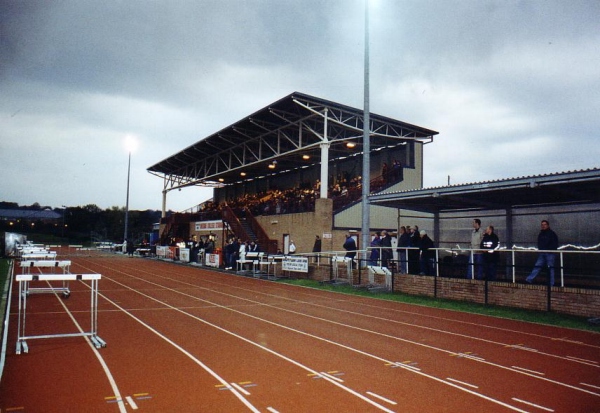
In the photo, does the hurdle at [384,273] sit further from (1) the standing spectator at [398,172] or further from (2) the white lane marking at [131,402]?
(1) the standing spectator at [398,172]

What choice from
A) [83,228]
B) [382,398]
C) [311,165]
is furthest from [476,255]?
[83,228]

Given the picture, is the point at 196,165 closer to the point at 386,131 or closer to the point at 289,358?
the point at 386,131

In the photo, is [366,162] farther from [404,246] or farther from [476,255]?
[476,255]

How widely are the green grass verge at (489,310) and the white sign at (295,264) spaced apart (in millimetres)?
3385

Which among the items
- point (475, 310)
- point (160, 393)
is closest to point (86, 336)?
point (160, 393)

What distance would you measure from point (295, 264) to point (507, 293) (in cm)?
1053

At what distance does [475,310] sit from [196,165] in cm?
4259

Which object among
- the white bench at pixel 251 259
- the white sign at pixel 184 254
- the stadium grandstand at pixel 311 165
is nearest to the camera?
the white bench at pixel 251 259

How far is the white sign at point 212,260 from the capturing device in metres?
29.1

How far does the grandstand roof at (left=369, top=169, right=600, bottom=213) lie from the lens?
12.5 meters

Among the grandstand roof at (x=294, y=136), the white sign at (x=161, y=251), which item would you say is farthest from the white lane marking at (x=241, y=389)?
the white sign at (x=161, y=251)

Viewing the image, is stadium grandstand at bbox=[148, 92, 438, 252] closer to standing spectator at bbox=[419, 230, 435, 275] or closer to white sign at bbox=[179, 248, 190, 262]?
white sign at bbox=[179, 248, 190, 262]

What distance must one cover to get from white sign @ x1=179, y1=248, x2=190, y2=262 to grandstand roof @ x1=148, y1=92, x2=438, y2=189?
879cm

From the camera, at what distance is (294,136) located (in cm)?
3578
